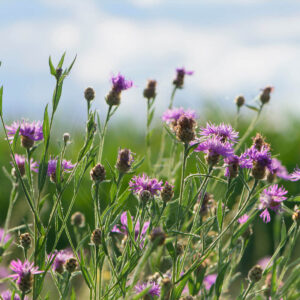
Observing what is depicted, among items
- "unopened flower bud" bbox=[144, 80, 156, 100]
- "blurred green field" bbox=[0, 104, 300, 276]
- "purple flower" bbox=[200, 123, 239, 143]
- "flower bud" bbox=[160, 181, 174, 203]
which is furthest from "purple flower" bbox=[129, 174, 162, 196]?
"blurred green field" bbox=[0, 104, 300, 276]

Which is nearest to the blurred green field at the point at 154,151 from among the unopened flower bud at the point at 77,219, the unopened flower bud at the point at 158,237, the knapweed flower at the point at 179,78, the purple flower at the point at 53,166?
the knapweed flower at the point at 179,78

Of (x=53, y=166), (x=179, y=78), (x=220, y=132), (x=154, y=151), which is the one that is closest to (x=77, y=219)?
(x=53, y=166)

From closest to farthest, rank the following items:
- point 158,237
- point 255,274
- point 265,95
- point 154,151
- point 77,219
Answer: point 158,237, point 255,274, point 77,219, point 265,95, point 154,151

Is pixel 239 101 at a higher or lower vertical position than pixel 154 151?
higher

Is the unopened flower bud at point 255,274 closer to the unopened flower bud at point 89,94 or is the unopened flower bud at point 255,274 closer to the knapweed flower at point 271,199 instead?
the knapweed flower at point 271,199

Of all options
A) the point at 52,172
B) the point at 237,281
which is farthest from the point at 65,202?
the point at 52,172

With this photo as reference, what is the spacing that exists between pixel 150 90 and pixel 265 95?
38 centimetres

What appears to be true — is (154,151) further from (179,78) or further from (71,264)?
(71,264)

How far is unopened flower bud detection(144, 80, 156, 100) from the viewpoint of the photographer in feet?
5.42

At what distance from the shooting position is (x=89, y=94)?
1159mm

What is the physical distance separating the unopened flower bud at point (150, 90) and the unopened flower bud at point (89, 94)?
19.7 inches

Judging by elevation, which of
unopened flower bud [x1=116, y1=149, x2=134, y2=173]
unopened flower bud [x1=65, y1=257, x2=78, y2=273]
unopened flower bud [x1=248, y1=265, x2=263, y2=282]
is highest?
unopened flower bud [x1=116, y1=149, x2=134, y2=173]

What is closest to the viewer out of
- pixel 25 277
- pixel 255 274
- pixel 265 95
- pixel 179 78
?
pixel 25 277

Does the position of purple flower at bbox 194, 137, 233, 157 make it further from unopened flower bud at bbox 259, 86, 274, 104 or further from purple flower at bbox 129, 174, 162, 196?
unopened flower bud at bbox 259, 86, 274, 104
